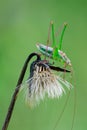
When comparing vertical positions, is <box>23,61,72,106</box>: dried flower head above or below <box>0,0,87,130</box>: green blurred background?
below

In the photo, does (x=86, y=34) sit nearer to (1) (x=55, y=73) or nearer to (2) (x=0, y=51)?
(2) (x=0, y=51)

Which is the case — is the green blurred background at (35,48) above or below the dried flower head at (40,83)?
above

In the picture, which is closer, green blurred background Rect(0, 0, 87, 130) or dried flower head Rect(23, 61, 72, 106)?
dried flower head Rect(23, 61, 72, 106)

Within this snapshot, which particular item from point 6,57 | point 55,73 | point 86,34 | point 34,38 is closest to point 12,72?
point 6,57

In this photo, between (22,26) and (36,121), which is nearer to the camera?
(36,121)
